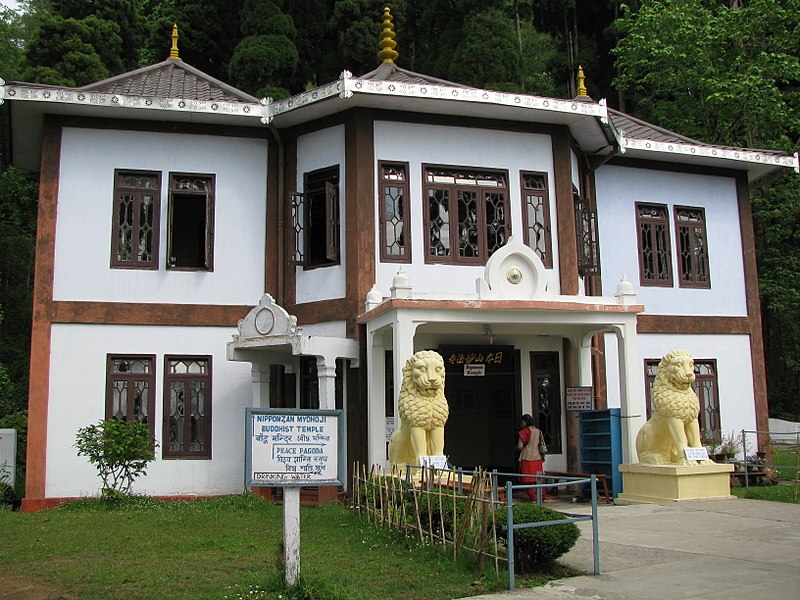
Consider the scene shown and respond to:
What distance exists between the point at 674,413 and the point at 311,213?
23.1 feet

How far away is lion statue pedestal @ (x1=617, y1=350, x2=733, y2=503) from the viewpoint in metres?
12.8

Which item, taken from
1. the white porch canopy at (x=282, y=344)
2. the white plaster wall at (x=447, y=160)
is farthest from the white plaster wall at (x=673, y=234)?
the white porch canopy at (x=282, y=344)

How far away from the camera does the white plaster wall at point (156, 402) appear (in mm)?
14250

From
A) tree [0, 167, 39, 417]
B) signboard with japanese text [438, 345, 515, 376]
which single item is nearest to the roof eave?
signboard with japanese text [438, 345, 515, 376]

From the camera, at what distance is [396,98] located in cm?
1438

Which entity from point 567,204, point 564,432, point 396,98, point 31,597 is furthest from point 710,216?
point 31,597

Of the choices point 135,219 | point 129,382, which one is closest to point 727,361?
point 129,382

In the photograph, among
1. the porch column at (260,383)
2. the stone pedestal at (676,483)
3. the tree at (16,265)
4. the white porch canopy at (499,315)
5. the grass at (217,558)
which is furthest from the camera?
the tree at (16,265)

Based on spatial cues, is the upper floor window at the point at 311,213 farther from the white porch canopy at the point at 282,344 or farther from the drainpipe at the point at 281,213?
the white porch canopy at the point at 282,344

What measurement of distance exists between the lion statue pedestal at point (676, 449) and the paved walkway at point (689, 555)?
0.39 metres

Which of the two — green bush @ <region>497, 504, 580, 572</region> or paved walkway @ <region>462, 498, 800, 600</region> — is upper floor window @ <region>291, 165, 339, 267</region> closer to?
paved walkway @ <region>462, 498, 800, 600</region>

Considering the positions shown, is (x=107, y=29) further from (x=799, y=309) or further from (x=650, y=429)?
(x=799, y=309)

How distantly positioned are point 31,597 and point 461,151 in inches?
408

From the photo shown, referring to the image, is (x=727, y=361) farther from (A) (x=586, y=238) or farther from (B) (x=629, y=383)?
(B) (x=629, y=383)
